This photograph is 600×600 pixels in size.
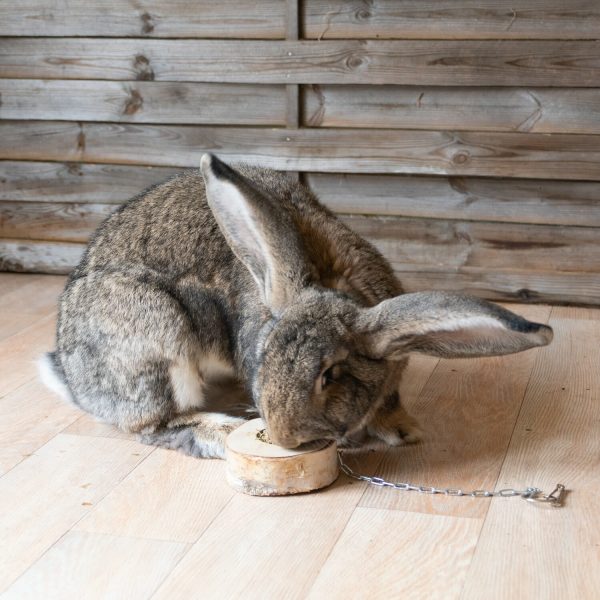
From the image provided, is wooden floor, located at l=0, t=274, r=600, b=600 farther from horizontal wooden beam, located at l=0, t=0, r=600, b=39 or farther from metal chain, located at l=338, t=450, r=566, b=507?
horizontal wooden beam, located at l=0, t=0, r=600, b=39

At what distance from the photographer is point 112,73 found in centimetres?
536

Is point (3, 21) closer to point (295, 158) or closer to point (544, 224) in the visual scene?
point (295, 158)

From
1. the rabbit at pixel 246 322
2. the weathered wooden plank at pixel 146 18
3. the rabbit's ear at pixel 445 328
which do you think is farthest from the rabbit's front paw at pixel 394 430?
the weathered wooden plank at pixel 146 18

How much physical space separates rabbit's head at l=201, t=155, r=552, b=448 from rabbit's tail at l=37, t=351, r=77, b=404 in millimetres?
1025

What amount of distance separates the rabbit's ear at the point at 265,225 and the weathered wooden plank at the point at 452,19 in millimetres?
1986

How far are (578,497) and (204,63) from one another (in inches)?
124

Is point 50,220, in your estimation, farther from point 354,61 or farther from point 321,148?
point 354,61

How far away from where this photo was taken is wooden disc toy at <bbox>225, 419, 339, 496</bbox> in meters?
3.05

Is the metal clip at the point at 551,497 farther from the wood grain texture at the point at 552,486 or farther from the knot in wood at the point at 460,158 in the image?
the knot in wood at the point at 460,158

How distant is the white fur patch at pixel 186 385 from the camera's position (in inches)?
139

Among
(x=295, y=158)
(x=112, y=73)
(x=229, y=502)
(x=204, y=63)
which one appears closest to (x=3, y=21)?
(x=112, y=73)

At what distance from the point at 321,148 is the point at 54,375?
197cm

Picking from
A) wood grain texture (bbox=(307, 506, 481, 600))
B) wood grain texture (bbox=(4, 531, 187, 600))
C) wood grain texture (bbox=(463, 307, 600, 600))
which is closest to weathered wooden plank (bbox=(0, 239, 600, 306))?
wood grain texture (bbox=(463, 307, 600, 600))

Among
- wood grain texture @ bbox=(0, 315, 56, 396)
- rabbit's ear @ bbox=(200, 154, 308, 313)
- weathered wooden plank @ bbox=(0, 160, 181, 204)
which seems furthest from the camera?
weathered wooden plank @ bbox=(0, 160, 181, 204)
